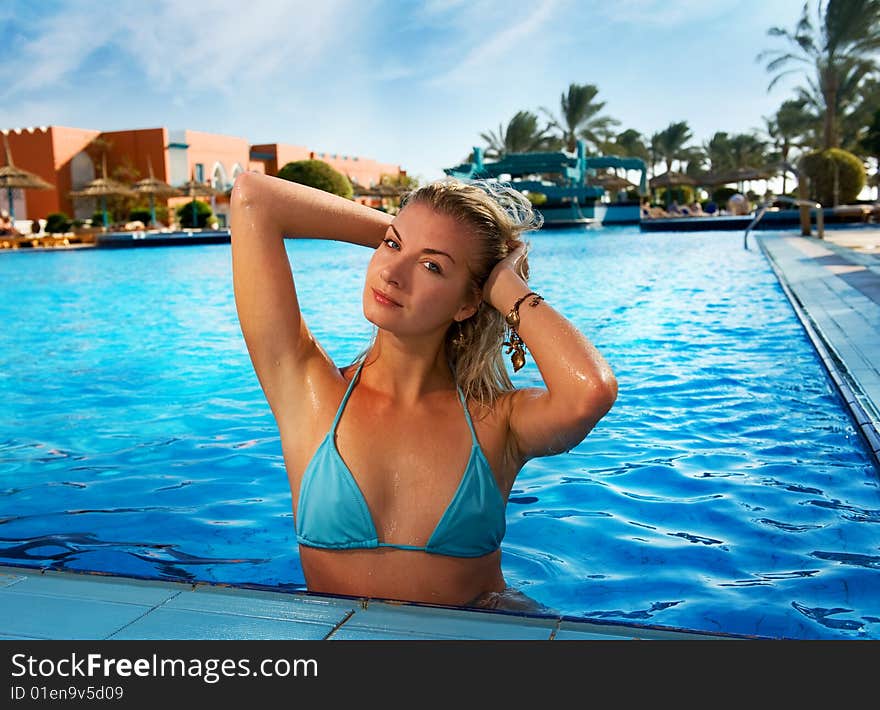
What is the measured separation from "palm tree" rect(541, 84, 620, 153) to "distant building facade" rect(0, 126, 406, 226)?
16.6m

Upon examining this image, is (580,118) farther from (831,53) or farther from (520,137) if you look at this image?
(831,53)

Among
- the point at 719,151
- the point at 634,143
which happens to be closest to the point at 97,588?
the point at 634,143

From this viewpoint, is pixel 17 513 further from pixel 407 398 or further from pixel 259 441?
pixel 407 398

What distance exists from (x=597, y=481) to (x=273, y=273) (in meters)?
2.62

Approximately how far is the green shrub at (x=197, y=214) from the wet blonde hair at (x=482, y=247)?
32.1 m

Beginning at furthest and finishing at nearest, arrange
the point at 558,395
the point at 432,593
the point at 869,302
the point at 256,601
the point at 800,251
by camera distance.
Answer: the point at 800,251 → the point at 869,302 → the point at 432,593 → the point at 558,395 → the point at 256,601

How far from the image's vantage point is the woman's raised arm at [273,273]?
192cm

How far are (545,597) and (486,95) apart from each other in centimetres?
4463

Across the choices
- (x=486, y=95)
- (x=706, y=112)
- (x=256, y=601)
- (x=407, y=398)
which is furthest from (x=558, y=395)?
(x=706, y=112)

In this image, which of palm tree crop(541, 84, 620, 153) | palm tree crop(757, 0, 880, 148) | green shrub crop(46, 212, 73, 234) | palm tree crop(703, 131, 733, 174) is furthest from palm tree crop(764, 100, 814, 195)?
green shrub crop(46, 212, 73, 234)

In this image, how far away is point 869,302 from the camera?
7770 mm

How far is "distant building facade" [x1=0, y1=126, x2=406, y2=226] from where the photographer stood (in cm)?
3472

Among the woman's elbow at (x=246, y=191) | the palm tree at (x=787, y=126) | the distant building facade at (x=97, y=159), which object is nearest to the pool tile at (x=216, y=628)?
the woman's elbow at (x=246, y=191)
